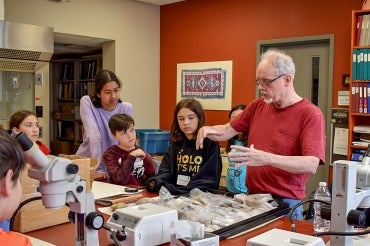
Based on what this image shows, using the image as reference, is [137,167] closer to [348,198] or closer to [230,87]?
[348,198]

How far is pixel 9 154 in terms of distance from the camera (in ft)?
3.05

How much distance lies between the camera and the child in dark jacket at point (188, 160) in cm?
222

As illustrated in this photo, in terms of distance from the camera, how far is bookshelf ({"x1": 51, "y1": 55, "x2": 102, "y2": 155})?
680 cm

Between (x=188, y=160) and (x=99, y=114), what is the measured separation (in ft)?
3.33

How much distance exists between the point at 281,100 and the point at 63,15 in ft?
11.2

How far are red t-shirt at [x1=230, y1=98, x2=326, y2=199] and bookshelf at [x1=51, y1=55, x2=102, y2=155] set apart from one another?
4857 mm

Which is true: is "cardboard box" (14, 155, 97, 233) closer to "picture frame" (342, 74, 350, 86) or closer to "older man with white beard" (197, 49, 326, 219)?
"older man with white beard" (197, 49, 326, 219)

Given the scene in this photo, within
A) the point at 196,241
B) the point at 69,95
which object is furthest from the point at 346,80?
the point at 69,95

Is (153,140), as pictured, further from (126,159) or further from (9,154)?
(9,154)

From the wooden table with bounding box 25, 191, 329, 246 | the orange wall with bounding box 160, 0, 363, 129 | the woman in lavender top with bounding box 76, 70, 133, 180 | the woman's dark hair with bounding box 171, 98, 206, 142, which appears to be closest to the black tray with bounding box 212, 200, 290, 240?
the wooden table with bounding box 25, 191, 329, 246

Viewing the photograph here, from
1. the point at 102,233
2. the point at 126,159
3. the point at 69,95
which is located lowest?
the point at 102,233

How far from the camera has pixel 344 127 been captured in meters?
4.08

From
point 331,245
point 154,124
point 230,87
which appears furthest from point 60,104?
point 331,245

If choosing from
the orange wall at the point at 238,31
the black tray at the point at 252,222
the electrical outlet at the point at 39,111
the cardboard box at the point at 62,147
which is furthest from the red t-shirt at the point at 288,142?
the cardboard box at the point at 62,147
